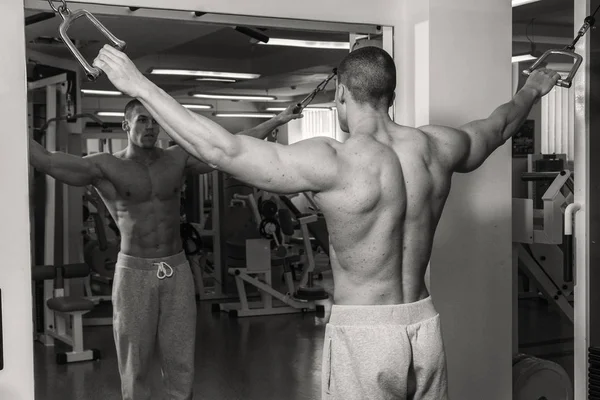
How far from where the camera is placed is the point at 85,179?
3.41m

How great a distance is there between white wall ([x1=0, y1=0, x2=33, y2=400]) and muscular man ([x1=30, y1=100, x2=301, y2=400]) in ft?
3.32

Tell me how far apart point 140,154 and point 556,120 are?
6.27 m

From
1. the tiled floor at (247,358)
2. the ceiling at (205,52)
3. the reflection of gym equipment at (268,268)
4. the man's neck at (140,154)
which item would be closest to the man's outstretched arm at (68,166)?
the man's neck at (140,154)

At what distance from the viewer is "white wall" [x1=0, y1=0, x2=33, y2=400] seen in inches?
93.0

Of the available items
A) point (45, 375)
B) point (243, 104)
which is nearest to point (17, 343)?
point (45, 375)

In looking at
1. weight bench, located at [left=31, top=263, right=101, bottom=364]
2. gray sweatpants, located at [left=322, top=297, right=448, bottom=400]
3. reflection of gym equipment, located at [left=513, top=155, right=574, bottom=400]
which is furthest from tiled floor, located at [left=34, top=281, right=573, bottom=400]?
gray sweatpants, located at [left=322, top=297, right=448, bottom=400]

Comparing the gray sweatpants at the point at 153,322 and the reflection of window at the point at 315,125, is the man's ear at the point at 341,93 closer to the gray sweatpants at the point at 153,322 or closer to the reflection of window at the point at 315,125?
the gray sweatpants at the point at 153,322

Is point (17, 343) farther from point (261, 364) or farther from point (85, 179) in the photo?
point (261, 364)

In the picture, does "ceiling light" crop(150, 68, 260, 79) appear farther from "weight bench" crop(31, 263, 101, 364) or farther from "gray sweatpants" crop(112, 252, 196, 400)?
"gray sweatpants" crop(112, 252, 196, 400)

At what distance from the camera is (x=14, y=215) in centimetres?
238

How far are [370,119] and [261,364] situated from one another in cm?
365

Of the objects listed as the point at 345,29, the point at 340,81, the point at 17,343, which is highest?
the point at 345,29

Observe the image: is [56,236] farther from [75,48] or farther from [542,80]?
[542,80]

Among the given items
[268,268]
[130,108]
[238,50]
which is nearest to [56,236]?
[268,268]
